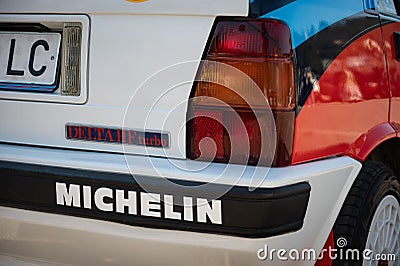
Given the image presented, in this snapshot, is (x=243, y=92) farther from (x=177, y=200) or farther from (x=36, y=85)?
(x=36, y=85)

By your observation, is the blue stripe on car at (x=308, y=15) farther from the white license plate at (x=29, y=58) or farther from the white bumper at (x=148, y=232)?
the white license plate at (x=29, y=58)

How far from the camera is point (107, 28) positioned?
219 centimetres

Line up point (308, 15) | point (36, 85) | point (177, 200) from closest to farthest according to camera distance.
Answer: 1. point (177, 200)
2. point (308, 15)
3. point (36, 85)

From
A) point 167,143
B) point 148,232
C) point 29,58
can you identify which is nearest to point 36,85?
point 29,58

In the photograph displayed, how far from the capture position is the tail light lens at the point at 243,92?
2.04 meters

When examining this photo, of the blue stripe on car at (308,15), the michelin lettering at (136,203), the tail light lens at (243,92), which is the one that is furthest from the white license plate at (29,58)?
the blue stripe on car at (308,15)

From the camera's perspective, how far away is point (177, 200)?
6.59 ft

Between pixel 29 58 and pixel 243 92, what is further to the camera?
pixel 29 58

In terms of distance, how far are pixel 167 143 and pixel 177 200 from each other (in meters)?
0.22

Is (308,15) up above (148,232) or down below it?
above

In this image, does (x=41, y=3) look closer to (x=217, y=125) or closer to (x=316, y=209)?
(x=217, y=125)

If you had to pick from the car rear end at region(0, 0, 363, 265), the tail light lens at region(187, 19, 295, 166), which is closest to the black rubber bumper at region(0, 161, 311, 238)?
the car rear end at region(0, 0, 363, 265)

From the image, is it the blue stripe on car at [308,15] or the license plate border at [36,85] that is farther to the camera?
the license plate border at [36,85]

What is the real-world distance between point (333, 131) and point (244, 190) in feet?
1.62
